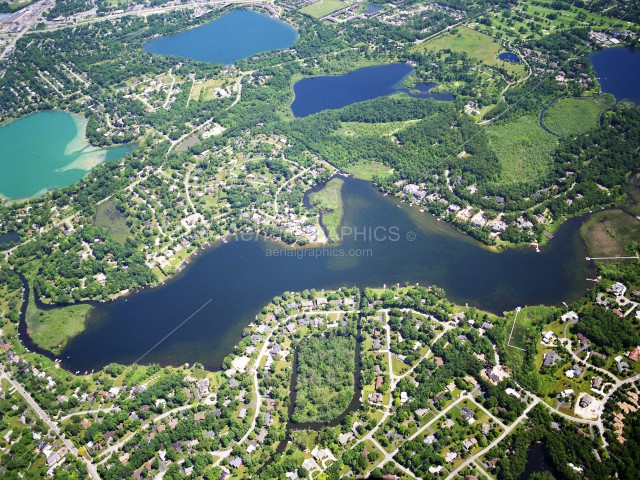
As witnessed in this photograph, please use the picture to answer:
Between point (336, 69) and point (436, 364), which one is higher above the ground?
point (336, 69)

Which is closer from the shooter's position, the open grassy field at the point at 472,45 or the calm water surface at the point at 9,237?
the calm water surface at the point at 9,237

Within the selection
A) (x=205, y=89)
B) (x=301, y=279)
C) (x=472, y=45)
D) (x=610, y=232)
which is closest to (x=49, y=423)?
(x=301, y=279)

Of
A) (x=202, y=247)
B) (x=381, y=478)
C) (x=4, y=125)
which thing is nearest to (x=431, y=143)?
(x=202, y=247)

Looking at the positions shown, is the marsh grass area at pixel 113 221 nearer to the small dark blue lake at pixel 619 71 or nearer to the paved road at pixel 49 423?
the paved road at pixel 49 423

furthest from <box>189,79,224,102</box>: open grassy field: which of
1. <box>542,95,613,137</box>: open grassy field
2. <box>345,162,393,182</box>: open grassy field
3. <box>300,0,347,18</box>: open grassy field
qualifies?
<box>542,95,613,137</box>: open grassy field

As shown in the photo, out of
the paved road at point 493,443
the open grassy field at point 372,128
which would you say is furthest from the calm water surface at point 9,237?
the paved road at point 493,443

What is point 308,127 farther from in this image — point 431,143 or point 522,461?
point 522,461
